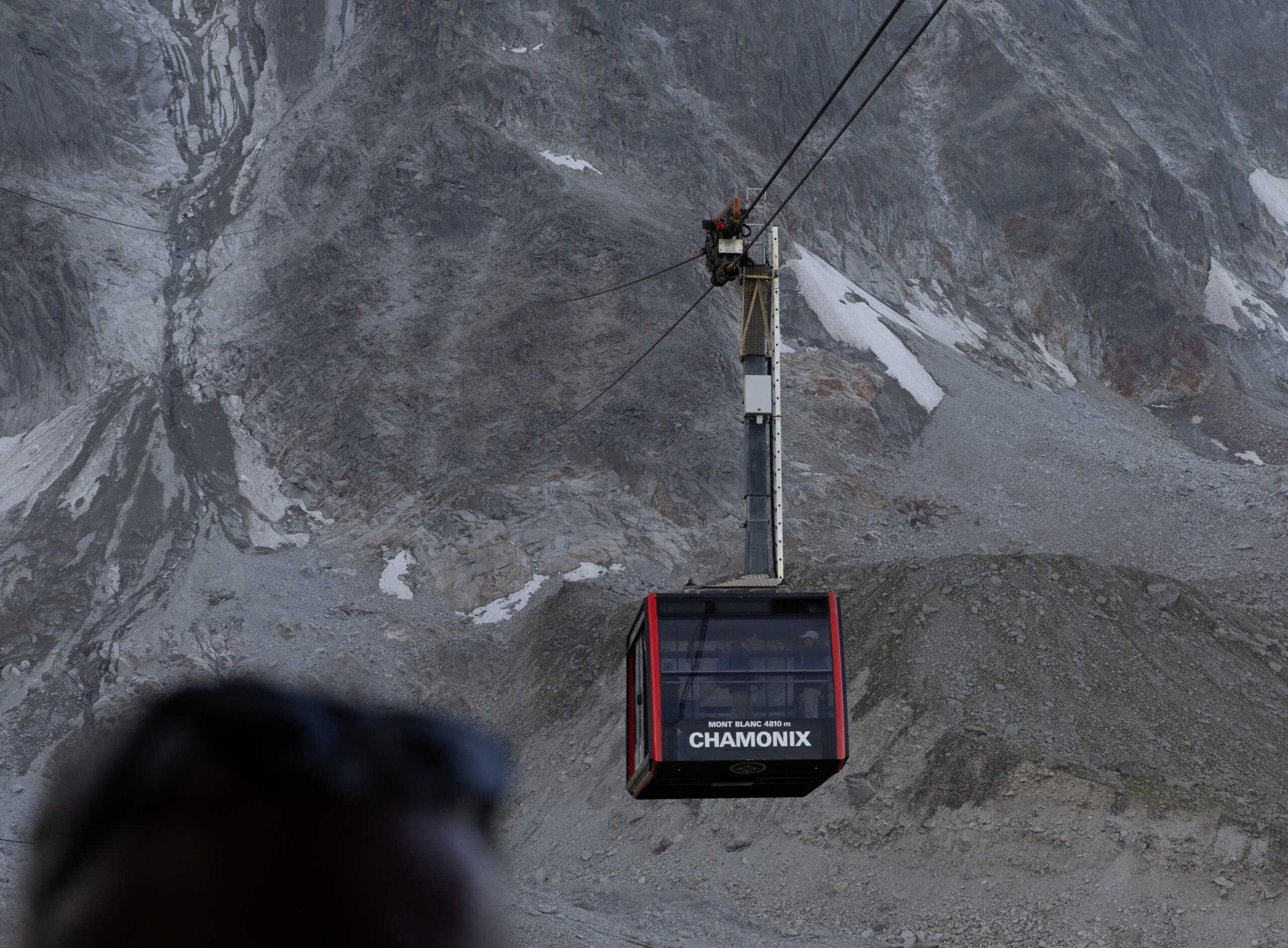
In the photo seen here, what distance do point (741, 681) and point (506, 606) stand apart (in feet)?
76.5

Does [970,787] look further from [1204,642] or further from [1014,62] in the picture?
[1014,62]

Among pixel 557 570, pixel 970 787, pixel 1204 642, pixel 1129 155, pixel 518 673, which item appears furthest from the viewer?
pixel 1129 155

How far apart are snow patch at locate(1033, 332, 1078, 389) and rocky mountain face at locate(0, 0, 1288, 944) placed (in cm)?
49

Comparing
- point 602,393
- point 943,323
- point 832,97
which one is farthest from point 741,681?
point 943,323

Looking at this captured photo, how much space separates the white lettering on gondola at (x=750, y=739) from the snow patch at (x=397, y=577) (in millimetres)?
24069

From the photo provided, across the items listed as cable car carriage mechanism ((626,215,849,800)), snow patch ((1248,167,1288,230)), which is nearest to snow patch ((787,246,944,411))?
snow patch ((1248,167,1288,230))

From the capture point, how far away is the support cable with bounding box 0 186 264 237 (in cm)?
4622

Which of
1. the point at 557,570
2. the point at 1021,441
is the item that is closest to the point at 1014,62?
the point at 1021,441

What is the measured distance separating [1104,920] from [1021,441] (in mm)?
24885

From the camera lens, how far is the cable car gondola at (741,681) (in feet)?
39.5

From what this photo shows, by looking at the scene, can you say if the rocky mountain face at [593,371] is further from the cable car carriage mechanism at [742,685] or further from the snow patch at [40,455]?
the cable car carriage mechanism at [742,685]

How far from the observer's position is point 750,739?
476 inches

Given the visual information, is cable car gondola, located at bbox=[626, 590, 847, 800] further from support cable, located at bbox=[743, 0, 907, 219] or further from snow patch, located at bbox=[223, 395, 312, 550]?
snow patch, located at bbox=[223, 395, 312, 550]

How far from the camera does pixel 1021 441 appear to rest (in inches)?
1681
